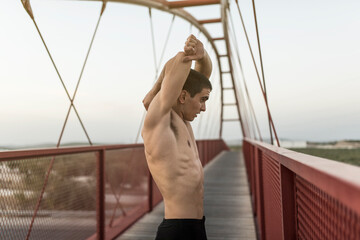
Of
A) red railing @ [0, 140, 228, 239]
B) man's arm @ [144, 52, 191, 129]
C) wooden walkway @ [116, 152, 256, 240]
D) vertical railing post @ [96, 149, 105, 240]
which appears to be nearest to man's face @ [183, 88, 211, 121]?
man's arm @ [144, 52, 191, 129]

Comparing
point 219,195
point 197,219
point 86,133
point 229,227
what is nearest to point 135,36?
point 219,195

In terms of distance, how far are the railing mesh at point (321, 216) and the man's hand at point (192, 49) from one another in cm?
67

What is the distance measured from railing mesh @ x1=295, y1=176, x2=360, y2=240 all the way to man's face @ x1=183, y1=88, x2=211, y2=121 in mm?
539

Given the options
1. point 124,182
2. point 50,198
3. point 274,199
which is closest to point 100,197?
point 50,198

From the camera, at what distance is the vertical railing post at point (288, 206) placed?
4.90ft

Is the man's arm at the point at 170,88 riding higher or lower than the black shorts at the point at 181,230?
higher

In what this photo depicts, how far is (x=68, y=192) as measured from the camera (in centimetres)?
281

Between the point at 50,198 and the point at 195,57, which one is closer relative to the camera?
the point at 195,57

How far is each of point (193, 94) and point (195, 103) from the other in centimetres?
5

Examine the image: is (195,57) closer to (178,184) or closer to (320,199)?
(178,184)

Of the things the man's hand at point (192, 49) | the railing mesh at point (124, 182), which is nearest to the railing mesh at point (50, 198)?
the railing mesh at point (124, 182)

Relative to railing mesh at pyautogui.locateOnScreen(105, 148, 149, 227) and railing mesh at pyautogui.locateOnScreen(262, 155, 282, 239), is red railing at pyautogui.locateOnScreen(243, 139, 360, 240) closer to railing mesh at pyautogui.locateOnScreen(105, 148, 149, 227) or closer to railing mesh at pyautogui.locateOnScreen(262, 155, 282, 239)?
railing mesh at pyautogui.locateOnScreen(262, 155, 282, 239)

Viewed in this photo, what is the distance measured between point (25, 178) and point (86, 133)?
183 centimetres

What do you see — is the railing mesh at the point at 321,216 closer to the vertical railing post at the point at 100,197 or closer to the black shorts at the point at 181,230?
the black shorts at the point at 181,230
